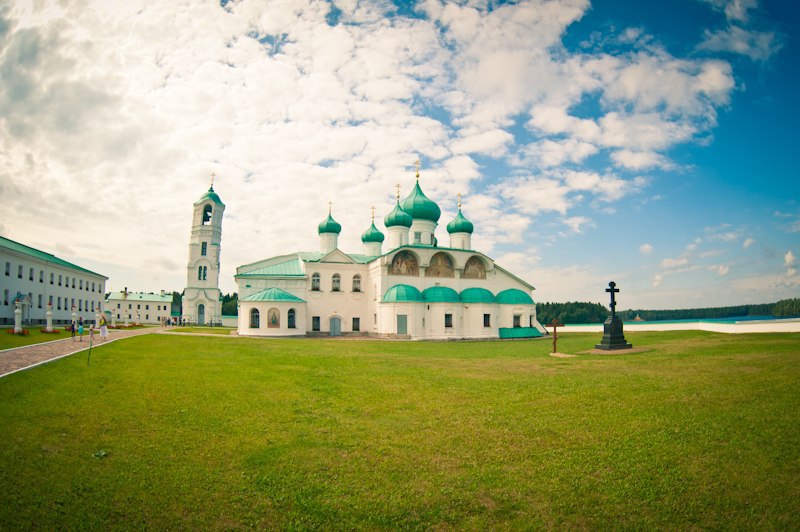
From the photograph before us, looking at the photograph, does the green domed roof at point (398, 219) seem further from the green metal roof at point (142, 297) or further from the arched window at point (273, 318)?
the green metal roof at point (142, 297)

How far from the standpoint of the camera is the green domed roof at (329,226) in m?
44.7

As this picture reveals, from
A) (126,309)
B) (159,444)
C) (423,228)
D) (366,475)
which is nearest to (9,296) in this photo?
(423,228)

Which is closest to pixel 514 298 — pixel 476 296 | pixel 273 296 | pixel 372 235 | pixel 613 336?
pixel 476 296

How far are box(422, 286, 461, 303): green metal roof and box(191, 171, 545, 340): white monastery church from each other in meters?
0.08

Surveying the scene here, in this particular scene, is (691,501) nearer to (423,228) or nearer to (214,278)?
(423,228)

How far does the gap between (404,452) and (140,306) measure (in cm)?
9264

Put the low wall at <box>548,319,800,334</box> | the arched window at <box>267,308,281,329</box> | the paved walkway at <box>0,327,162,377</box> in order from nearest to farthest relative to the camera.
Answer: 1. the paved walkway at <box>0,327,162,377</box>
2. the low wall at <box>548,319,800,334</box>
3. the arched window at <box>267,308,281,329</box>

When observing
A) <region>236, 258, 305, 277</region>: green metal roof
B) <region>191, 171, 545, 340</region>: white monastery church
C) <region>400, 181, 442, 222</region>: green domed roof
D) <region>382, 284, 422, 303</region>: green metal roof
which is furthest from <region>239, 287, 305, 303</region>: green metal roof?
<region>400, 181, 442, 222</region>: green domed roof

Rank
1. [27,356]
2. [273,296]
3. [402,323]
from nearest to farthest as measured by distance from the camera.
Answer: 1. [27,356]
2. [402,323]
3. [273,296]

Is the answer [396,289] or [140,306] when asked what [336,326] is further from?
[140,306]

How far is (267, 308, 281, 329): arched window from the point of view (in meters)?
36.7

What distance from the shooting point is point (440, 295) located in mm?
37531

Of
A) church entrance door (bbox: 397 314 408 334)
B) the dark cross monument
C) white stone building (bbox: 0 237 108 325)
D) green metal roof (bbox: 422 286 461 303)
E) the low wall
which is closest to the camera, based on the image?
the dark cross monument

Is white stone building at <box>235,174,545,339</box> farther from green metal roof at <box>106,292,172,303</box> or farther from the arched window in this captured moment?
green metal roof at <box>106,292,172,303</box>
